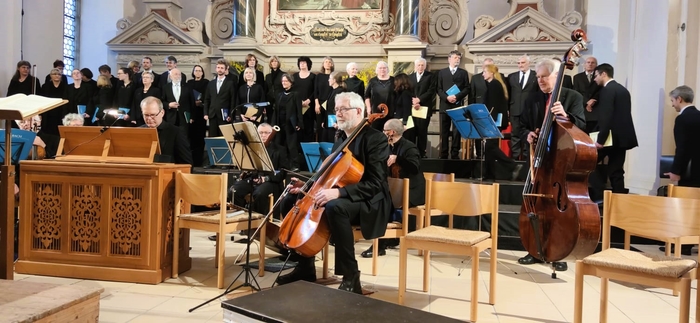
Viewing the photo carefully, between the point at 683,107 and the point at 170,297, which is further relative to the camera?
the point at 683,107

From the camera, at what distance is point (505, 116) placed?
25.4 feet

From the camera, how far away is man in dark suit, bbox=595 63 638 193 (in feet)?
19.6

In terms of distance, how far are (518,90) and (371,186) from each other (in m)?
5.12

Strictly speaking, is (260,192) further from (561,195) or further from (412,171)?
(561,195)

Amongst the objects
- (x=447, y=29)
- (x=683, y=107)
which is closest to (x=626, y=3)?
(x=447, y=29)

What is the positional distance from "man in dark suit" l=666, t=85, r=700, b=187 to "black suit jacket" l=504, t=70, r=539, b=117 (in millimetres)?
2342

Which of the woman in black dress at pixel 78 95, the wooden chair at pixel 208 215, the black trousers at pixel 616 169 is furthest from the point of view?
the woman in black dress at pixel 78 95

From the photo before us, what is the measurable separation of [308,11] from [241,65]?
6.00 feet

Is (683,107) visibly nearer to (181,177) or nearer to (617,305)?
(617,305)

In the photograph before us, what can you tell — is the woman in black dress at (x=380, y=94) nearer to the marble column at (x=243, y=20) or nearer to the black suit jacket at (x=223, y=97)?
the black suit jacket at (x=223, y=97)

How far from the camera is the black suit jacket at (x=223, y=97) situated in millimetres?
8117

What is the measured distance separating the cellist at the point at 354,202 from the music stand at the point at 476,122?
2446 mm

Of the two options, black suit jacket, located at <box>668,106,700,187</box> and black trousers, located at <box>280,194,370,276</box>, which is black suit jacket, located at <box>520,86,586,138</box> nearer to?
black suit jacket, located at <box>668,106,700,187</box>

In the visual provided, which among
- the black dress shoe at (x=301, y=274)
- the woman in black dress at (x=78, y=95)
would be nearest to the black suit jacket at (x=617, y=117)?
the black dress shoe at (x=301, y=274)
